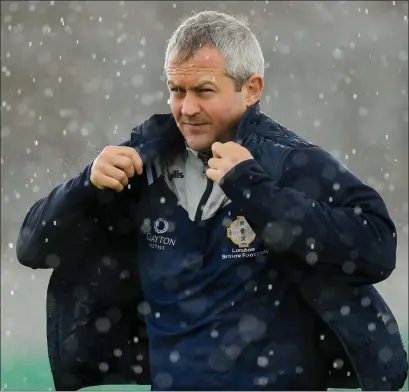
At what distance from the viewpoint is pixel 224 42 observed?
3.56 m

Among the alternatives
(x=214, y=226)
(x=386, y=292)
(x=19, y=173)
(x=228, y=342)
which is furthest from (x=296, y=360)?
(x=19, y=173)

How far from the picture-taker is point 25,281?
1291 cm

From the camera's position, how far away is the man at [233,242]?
3393mm

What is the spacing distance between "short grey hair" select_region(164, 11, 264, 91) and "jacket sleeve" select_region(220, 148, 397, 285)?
35 cm

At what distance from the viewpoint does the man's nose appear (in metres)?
3.48

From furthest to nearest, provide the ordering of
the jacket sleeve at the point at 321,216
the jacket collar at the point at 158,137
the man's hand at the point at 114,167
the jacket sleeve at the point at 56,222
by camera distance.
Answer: the jacket collar at the point at 158,137, the jacket sleeve at the point at 56,222, the man's hand at the point at 114,167, the jacket sleeve at the point at 321,216

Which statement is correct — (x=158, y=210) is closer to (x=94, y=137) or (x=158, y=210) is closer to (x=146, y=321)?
(x=146, y=321)

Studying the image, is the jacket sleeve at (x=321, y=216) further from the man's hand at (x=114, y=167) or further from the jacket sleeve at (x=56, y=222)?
the jacket sleeve at (x=56, y=222)

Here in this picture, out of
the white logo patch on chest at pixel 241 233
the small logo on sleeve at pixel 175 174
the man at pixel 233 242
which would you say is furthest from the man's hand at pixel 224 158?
the small logo on sleeve at pixel 175 174

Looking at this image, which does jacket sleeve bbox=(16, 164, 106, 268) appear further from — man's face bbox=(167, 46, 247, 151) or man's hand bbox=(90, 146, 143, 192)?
man's face bbox=(167, 46, 247, 151)

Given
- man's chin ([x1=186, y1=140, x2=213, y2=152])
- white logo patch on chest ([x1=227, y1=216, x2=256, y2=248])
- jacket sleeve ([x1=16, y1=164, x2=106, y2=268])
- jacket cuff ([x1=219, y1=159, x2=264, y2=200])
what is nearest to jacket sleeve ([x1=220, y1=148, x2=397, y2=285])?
jacket cuff ([x1=219, y1=159, x2=264, y2=200])

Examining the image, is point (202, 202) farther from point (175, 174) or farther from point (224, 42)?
point (224, 42)

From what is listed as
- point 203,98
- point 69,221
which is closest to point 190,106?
point 203,98

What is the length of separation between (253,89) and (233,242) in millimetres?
493
